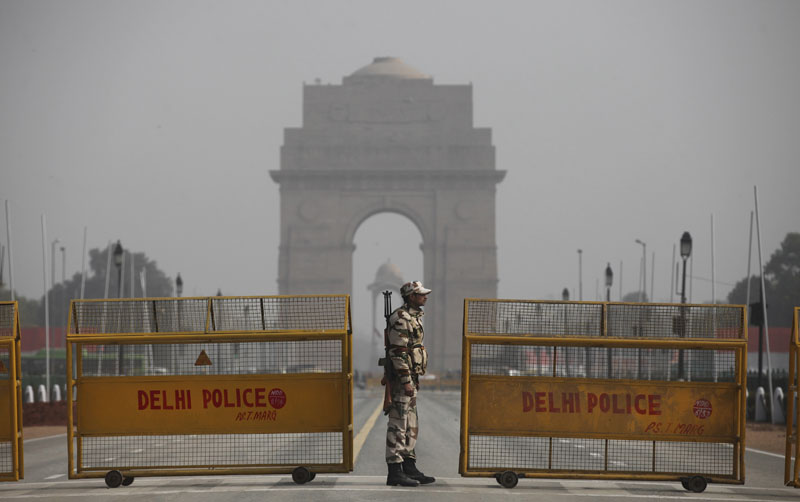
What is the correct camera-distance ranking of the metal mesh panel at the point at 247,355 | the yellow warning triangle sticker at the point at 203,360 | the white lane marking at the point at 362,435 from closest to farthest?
the yellow warning triangle sticker at the point at 203,360 → the metal mesh panel at the point at 247,355 → the white lane marking at the point at 362,435

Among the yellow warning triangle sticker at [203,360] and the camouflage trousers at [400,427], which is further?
the yellow warning triangle sticker at [203,360]

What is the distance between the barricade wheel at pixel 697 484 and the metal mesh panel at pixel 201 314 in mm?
3907

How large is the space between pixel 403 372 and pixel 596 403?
84.8 inches

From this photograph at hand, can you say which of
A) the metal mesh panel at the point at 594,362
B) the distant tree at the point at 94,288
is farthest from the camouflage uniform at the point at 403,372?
the distant tree at the point at 94,288

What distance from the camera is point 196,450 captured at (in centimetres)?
1290

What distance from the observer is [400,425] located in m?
12.3

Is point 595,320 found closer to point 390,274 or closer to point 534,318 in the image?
point 534,318

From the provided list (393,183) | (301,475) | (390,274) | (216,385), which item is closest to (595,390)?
(301,475)

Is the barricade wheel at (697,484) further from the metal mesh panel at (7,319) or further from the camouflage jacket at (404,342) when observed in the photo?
the metal mesh panel at (7,319)

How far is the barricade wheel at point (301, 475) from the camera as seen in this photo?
41.9 ft

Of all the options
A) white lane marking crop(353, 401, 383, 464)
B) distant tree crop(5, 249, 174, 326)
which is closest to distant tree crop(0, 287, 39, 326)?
distant tree crop(5, 249, 174, 326)

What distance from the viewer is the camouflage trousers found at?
40.3 feet

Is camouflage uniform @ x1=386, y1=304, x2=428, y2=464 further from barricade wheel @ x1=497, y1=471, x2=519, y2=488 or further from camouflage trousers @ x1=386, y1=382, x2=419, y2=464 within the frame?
barricade wheel @ x1=497, y1=471, x2=519, y2=488

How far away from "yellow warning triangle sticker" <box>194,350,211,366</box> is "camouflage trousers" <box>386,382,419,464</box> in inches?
77.1
